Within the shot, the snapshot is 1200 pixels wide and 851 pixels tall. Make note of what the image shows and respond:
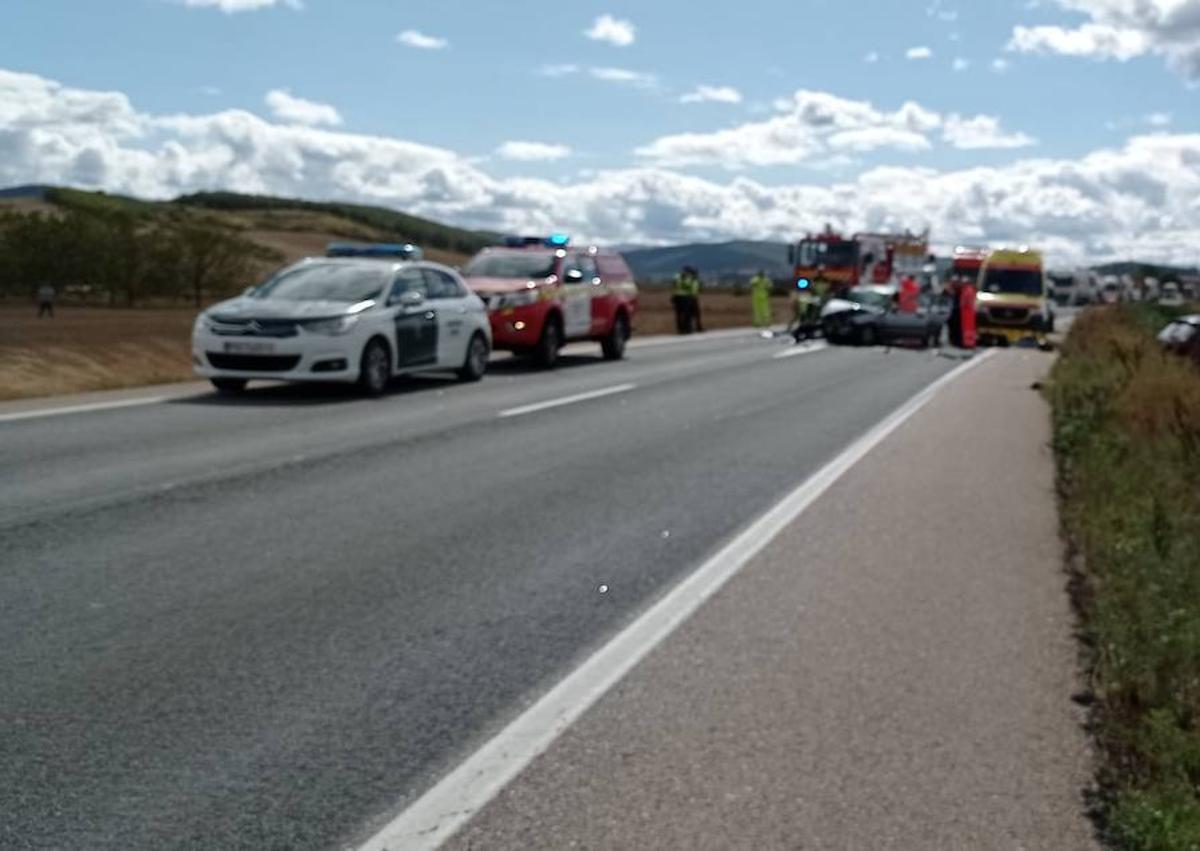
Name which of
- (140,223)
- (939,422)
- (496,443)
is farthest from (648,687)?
(140,223)

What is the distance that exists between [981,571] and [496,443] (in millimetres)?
6410

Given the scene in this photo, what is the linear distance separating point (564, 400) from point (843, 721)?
14.2 meters

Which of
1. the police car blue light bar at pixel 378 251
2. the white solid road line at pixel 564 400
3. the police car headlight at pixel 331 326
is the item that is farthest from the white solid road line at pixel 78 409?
the police car blue light bar at pixel 378 251

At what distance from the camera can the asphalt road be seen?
212 inches

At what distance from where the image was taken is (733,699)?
655cm

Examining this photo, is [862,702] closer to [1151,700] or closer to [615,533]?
[1151,700]

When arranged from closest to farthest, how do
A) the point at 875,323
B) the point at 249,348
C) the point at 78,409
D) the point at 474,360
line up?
the point at 78,409, the point at 249,348, the point at 474,360, the point at 875,323

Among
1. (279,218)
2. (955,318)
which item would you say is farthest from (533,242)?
(279,218)

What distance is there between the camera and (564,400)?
20359mm

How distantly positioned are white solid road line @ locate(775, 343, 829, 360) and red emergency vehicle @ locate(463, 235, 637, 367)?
19.8 feet

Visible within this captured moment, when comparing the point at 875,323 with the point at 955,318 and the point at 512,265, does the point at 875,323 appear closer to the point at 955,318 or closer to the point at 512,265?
the point at 955,318

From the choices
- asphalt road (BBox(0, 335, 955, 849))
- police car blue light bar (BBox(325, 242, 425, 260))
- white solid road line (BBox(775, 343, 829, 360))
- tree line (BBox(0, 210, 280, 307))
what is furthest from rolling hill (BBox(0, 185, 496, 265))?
asphalt road (BBox(0, 335, 955, 849))

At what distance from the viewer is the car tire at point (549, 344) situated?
2628cm

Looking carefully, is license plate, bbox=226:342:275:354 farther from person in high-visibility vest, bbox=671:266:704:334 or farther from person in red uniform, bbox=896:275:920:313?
person in red uniform, bbox=896:275:920:313
